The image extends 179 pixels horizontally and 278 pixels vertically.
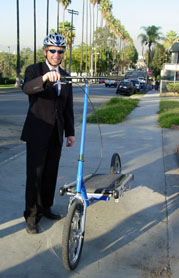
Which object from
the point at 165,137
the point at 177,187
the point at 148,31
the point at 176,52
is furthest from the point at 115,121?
the point at 148,31

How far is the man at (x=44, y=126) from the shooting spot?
3.73m

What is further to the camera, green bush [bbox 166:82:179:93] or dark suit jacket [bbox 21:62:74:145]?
green bush [bbox 166:82:179:93]

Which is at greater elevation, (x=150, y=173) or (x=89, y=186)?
(x=89, y=186)

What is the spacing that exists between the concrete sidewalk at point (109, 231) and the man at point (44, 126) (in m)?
0.34

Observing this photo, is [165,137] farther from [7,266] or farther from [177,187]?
[7,266]

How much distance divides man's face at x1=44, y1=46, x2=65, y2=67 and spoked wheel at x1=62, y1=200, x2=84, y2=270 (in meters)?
1.39

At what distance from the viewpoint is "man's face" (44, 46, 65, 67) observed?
3.69 m

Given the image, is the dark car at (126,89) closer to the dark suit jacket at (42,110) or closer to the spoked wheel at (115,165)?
the spoked wheel at (115,165)

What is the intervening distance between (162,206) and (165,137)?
589cm

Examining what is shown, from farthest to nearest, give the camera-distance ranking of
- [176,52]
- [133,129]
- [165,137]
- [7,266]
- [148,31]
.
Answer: [148,31] → [176,52] → [133,129] → [165,137] → [7,266]

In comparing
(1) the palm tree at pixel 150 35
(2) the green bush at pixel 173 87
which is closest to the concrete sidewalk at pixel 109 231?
(2) the green bush at pixel 173 87

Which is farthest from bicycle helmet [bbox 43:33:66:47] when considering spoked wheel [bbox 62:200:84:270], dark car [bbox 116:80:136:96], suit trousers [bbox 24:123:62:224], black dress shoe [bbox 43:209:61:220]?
dark car [bbox 116:80:136:96]

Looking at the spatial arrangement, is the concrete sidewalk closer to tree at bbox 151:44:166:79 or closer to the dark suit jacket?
the dark suit jacket

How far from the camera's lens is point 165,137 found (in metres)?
10.7
